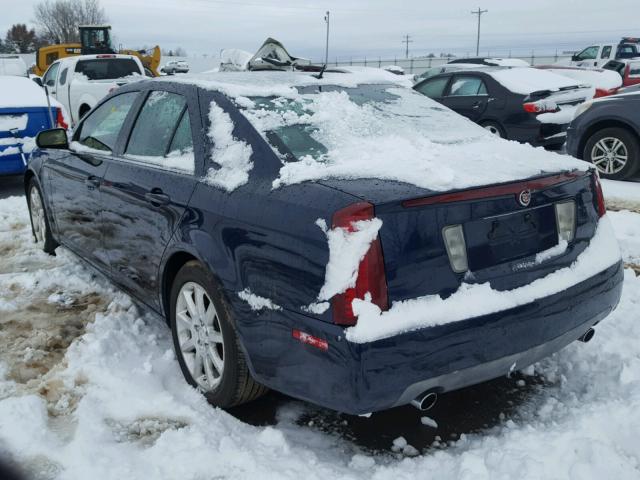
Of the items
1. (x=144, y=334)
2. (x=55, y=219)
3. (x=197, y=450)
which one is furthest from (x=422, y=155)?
(x=55, y=219)

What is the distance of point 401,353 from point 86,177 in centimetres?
276

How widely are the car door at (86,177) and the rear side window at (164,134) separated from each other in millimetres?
251

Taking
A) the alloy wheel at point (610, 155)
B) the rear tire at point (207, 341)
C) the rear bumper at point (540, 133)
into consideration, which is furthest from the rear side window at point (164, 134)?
the rear bumper at point (540, 133)

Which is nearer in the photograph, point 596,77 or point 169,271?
point 169,271

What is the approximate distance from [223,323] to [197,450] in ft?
1.80

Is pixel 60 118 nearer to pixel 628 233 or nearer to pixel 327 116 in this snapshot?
pixel 327 116

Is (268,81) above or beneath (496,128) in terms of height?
above

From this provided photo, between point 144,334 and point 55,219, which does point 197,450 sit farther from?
point 55,219

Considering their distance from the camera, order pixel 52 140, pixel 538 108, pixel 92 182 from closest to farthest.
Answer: pixel 92 182
pixel 52 140
pixel 538 108

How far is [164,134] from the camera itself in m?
3.58

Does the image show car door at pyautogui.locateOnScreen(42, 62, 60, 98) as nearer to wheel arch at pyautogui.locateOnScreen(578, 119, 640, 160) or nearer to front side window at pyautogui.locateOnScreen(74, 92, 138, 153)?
front side window at pyautogui.locateOnScreen(74, 92, 138, 153)

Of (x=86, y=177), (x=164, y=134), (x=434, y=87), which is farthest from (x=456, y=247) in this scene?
(x=434, y=87)

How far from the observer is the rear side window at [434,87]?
11688 mm

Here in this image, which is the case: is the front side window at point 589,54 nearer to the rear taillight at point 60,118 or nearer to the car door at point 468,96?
the car door at point 468,96
